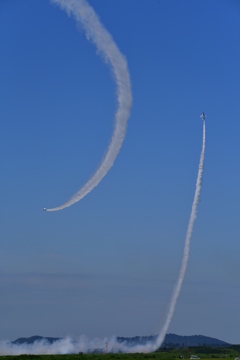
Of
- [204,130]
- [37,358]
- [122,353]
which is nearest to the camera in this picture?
[204,130]

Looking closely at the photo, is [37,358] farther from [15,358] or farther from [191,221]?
[191,221]

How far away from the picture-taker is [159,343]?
137 m

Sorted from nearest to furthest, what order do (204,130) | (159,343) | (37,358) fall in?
(204,130) → (159,343) → (37,358)

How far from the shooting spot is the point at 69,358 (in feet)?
497

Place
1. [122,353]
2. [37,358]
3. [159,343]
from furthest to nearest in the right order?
[122,353] < [37,358] < [159,343]

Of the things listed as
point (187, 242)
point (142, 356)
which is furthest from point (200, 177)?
point (142, 356)

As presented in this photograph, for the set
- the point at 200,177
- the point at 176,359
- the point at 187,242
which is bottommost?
the point at 176,359

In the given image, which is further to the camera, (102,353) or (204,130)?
(102,353)

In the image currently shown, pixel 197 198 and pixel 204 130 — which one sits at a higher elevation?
pixel 204 130

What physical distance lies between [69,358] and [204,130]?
5966 cm

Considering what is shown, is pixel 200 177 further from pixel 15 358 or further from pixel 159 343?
pixel 15 358

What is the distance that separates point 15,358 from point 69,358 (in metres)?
12.2

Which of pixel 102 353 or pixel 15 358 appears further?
pixel 102 353

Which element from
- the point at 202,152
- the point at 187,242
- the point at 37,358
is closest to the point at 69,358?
the point at 37,358
